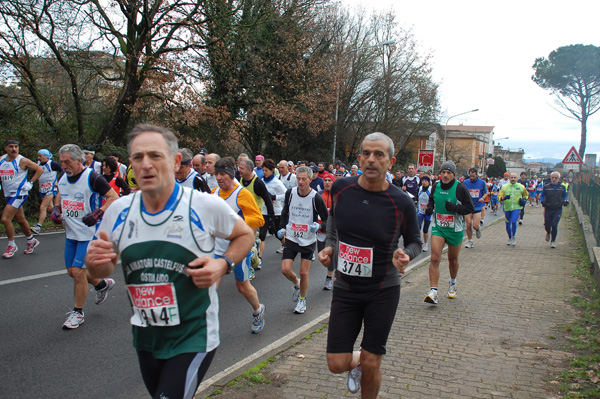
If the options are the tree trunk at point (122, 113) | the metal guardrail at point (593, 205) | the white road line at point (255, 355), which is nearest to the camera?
the white road line at point (255, 355)

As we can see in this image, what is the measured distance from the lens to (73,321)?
549cm

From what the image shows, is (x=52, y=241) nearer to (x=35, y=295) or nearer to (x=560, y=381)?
(x=35, y=295)

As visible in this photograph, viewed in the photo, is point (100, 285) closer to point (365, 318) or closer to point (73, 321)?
point (73, 321)

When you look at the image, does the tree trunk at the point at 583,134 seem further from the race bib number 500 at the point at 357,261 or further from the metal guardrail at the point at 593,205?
the race bib number 500 at the point at 357,261

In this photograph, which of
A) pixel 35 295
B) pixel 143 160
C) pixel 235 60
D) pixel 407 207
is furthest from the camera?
pixel 235 60

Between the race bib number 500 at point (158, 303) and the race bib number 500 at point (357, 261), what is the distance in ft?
4.98

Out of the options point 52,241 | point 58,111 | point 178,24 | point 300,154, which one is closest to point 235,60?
point 178,24

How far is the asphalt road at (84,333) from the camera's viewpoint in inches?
164

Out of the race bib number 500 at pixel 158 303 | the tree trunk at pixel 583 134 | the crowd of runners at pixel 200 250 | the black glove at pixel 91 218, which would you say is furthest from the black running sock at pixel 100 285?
the tree trunk at pixel 583 134

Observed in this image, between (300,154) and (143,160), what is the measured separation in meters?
28.6

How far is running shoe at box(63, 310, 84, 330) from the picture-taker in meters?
5.45

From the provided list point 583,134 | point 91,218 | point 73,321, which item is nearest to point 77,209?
point 91,218

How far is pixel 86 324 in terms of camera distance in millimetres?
5656

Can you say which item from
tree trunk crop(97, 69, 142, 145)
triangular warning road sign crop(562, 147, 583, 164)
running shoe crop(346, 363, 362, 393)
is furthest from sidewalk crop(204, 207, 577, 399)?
triangular warning road sign crop(562, 147, 583, 164)
